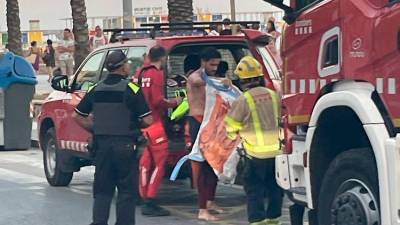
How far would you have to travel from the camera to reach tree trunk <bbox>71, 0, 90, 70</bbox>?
23703mm

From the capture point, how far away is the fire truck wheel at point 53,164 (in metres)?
13.6

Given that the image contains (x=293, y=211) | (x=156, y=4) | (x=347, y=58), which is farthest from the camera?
(x=156, y=4)

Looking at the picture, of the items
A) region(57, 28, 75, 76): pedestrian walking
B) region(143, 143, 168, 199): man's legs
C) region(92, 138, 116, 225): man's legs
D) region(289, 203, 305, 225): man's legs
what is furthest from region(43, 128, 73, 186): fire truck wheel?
region(57, 28, 75, 76): pedestrian walking

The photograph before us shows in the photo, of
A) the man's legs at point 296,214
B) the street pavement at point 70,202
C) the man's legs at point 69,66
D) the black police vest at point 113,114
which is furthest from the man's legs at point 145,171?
the man's legs at point 69,66

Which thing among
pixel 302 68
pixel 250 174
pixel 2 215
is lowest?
pixel 2 215

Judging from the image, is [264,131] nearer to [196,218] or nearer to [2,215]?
[196,218]

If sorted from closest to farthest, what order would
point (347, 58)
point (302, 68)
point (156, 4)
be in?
point (347, 58)
point (302, 68)
point (156, 4)

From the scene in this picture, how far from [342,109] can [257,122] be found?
1.74m

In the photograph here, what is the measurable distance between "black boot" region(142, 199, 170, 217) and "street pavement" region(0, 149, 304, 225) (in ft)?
0.31

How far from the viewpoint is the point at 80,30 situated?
78.0ft

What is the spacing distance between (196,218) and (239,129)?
2093 mm

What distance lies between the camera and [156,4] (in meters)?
52.7

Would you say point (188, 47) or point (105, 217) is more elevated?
point (188, 47)

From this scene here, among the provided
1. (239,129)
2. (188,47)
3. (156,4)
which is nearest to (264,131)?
(239,129)
